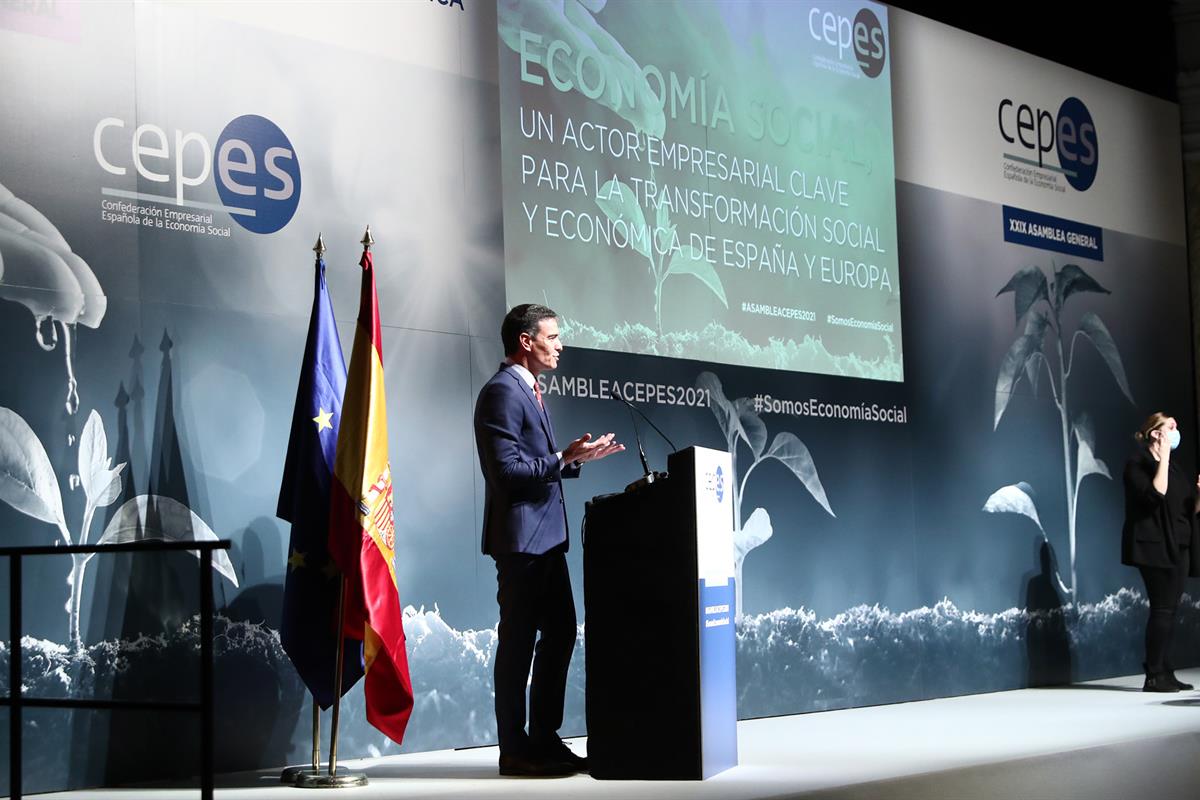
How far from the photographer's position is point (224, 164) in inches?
204

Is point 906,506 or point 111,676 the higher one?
point 906,506

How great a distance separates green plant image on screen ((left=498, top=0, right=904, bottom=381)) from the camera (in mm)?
6176

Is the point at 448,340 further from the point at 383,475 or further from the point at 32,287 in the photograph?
the point at 32,287

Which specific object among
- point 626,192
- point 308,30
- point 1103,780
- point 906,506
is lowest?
point 1103,780

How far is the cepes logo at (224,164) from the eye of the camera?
492 centimetres

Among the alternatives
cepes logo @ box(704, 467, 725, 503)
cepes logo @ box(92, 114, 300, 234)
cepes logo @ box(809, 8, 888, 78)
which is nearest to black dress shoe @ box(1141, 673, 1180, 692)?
cepes logo @ box(809, 8, 888, 78)

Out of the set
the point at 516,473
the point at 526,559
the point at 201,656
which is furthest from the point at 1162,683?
the point at 201,656

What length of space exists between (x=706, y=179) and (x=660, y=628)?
3014 millimetres

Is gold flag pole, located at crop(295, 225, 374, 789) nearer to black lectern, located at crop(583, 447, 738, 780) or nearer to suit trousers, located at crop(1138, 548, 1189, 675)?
black lectern, located at crop(583, 447, 738, 780)

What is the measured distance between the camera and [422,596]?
559 centimetres

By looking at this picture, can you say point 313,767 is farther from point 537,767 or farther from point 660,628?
point 660,628

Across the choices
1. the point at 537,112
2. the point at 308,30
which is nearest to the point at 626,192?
the point at 537,112

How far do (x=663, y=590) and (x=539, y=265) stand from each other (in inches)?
82.4

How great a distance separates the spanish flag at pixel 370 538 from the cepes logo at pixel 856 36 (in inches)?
147
